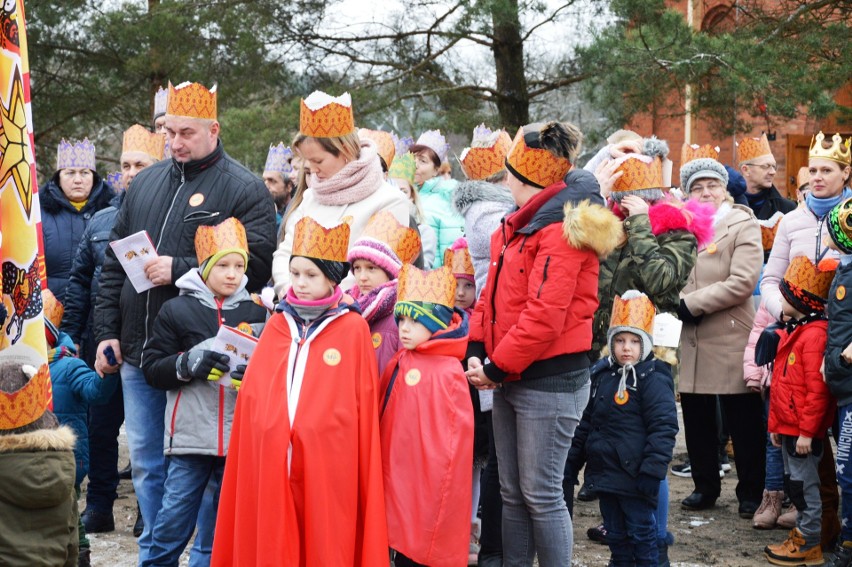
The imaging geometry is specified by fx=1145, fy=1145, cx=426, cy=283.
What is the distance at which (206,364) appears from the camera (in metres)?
5.20

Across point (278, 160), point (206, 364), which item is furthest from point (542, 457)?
point (278, 160)

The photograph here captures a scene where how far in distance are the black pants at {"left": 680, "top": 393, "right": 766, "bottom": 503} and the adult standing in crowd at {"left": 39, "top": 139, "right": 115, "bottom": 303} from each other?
14.0ft

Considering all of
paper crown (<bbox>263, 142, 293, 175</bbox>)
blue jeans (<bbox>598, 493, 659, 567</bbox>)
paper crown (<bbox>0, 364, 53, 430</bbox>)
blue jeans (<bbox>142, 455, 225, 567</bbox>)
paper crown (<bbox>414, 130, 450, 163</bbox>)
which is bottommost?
blue jeans (<bbox>598, 493, 659, 567</bbox>)

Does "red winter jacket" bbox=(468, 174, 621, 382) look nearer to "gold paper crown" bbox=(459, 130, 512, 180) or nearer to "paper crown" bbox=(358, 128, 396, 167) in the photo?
"gold paper crown" bbox=(459, 130, 512, 180)

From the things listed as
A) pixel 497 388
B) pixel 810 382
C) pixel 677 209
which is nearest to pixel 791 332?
pixel 810 382

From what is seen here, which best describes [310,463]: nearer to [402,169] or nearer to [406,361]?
[406,361]

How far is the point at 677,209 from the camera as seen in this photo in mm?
5793

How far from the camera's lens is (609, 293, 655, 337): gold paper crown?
554 centimetres

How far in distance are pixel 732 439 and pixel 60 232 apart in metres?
4.72

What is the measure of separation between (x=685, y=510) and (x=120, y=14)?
1062cm

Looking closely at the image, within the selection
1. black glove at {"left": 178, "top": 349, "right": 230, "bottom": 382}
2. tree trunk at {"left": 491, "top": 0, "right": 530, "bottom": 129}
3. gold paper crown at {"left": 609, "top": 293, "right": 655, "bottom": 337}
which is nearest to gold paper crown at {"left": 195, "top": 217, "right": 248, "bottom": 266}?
black glove at {"left": 178, "top": 349, "right": 230, "bottom": 382}

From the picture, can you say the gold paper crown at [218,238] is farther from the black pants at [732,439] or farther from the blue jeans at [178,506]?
the black pants at [732,439]

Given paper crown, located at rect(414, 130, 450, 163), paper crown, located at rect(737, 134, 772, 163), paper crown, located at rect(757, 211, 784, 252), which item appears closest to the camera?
paper crown, located at rect(757, 211, 784, 252)

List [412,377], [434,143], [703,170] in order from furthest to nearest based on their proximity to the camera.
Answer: [434,143]
[703,170]
[412,377]
